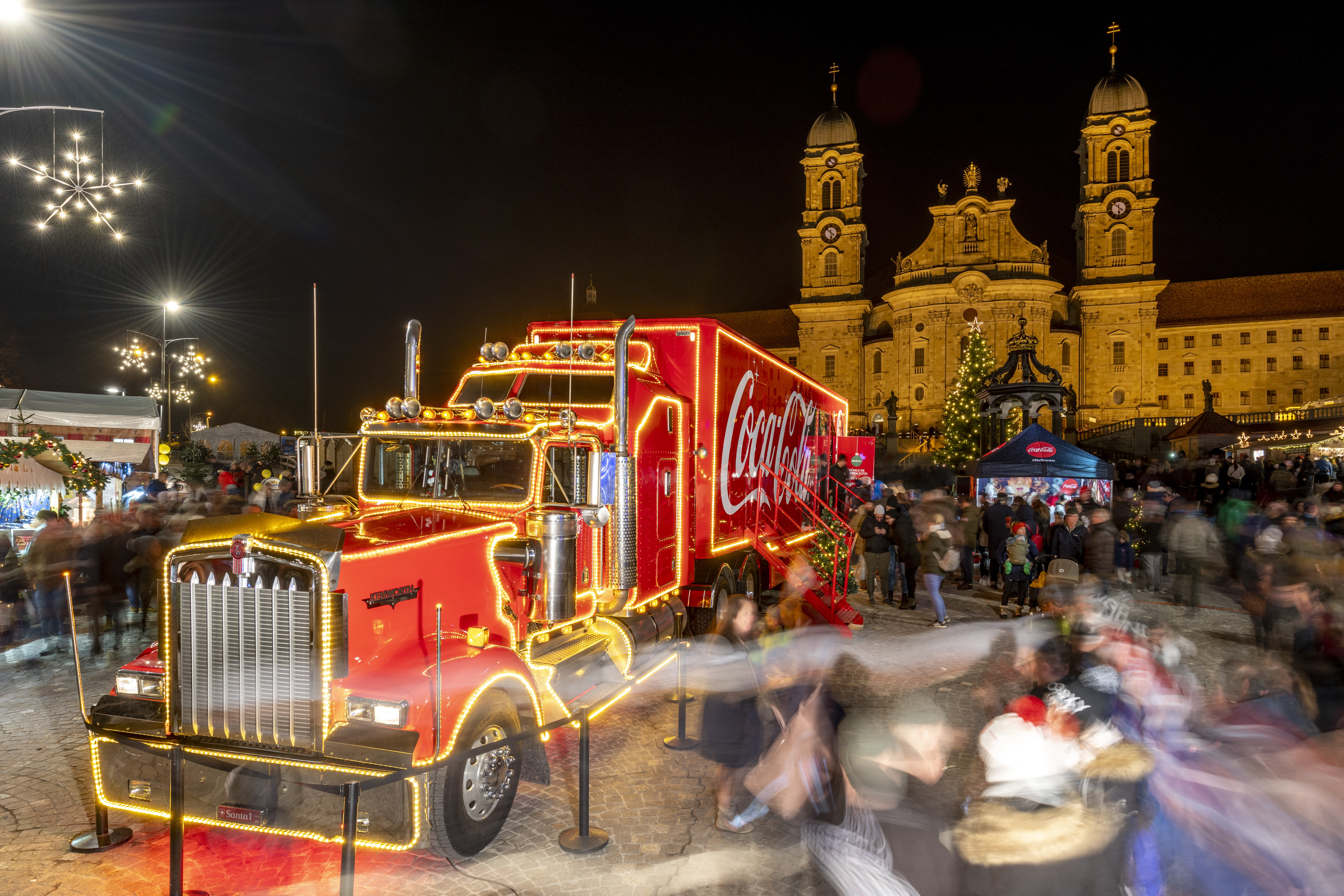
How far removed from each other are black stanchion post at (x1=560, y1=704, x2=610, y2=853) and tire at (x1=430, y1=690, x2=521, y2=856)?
442mm

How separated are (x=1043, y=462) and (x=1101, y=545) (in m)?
6.76

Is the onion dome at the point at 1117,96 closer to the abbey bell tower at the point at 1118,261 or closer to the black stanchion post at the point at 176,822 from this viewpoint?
the abbey bell tower at the point at 1118,261

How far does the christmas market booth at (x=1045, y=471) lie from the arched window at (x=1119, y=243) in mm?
59451

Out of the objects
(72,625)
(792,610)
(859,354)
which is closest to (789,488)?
(792,610)

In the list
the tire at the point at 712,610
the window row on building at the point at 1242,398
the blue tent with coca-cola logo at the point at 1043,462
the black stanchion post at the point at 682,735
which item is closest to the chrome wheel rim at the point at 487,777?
the black stanchion post at the point at 682,735

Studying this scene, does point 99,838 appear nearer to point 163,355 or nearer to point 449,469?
point 449,469

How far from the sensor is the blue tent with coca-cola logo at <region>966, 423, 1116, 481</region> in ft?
58.0

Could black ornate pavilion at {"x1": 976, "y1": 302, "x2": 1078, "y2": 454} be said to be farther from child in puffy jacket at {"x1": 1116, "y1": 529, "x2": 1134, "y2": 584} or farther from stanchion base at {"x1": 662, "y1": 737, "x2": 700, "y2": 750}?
stanchion base at {"x1": 662, "y1": 737, "x2": 700, "y2": 750}

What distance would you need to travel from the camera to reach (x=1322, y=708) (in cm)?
516

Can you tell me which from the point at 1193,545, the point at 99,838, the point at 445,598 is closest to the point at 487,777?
the point at 445,598

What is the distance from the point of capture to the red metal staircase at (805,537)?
1136 centimetres

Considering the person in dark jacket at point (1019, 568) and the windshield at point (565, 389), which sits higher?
the windshield at point (565, 389)

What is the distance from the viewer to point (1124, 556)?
15.1 metres

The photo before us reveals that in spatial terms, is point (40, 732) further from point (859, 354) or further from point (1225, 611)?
point (859, 354)
